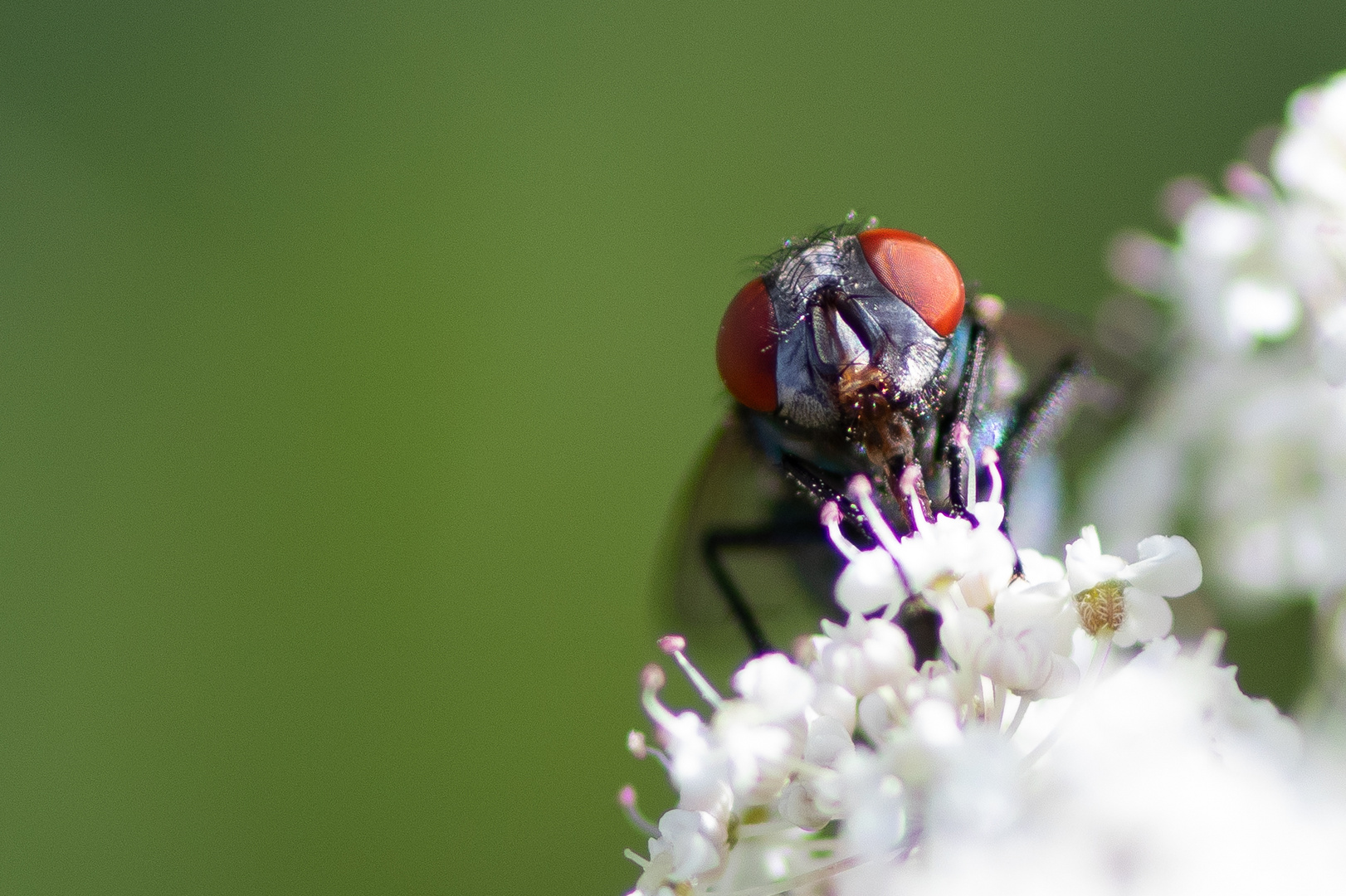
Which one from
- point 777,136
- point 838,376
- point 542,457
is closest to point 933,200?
point 777,136

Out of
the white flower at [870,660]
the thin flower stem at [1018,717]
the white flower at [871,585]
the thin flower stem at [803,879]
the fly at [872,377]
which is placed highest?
the fly at [872,377]

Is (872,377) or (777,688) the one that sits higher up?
(872,377)

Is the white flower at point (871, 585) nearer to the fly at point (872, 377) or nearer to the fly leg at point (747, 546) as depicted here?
the fly at point (872, 377)

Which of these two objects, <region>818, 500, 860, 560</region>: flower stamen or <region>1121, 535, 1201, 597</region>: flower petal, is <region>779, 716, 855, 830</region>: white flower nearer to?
<region>818, 500, 860, 560</region>: flower stamen

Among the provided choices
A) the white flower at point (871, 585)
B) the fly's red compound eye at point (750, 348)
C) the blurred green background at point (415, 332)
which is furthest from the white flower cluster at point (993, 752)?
the blurred green background at point (415, 332)

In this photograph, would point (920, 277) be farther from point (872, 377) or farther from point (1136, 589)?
point (1136, 589)

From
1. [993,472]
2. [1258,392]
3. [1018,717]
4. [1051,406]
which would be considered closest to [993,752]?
[1018,717]

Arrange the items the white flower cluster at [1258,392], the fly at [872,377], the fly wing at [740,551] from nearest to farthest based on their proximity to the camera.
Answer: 1. the fly at [872,377]
2. the white flower cluster at [1258,392]
3. the fly wing at [740,551]
